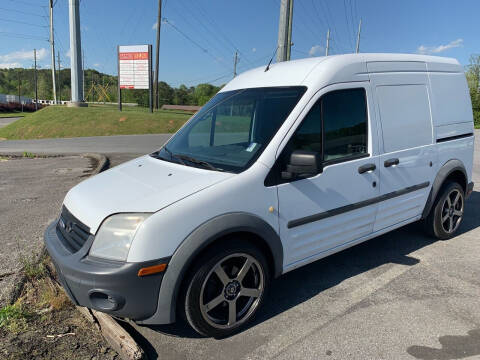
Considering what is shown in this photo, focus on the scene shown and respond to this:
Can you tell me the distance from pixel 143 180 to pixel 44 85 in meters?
126

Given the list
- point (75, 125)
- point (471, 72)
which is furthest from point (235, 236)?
point (471, 72)

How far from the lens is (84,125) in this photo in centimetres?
2206

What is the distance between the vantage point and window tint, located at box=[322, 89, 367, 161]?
3375 mm

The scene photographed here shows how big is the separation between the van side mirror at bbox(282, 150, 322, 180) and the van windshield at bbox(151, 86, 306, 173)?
0.26 m

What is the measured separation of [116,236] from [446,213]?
13.6 feet

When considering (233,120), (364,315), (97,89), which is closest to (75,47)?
(233,120)

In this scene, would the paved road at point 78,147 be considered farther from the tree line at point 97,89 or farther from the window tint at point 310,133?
the tree line at point 97,89

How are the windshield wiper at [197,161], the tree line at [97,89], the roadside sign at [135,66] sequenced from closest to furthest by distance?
the windshield wiper at [197,161], the roadside sign at [135,66], the tree line at [97,89]

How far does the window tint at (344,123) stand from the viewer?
11.1 ft

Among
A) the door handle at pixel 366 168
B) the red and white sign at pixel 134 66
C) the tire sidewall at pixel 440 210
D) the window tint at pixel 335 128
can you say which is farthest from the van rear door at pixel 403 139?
the red and white sign at pixel 134 66

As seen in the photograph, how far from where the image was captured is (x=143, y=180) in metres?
3.07

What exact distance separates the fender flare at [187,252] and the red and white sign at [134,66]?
2509 centimetres

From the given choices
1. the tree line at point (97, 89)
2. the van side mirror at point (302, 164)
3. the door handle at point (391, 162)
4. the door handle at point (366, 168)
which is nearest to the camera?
the van side mirror at point (302, 164)

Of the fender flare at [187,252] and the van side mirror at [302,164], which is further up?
the van side mirror at [302,164]
